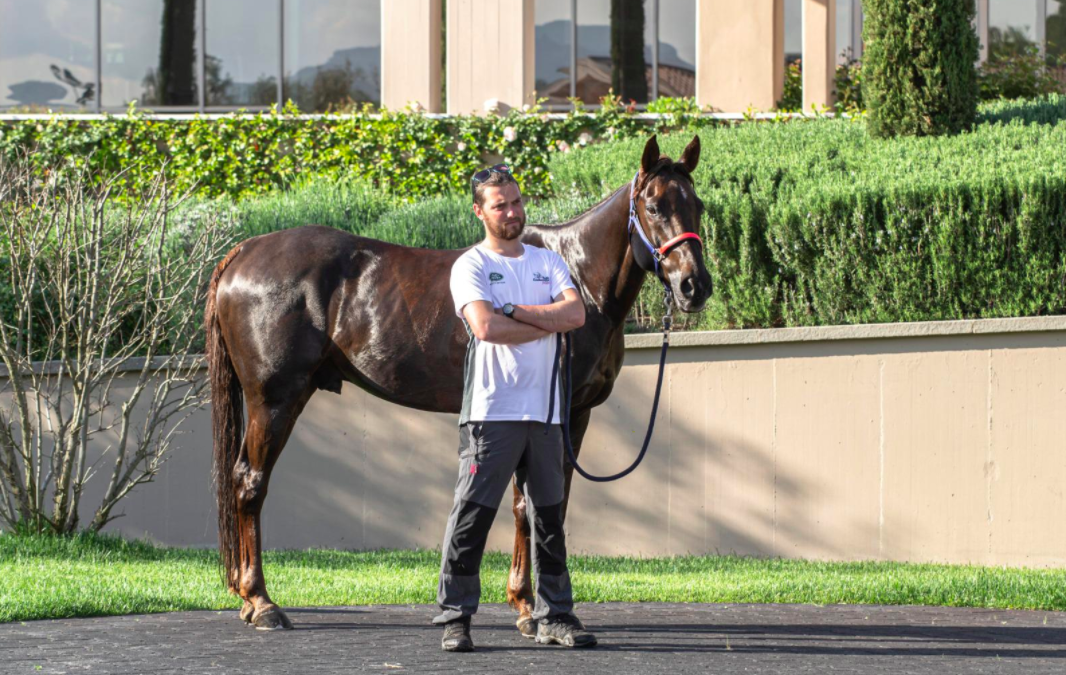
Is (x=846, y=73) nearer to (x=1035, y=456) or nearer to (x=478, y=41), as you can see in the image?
(x=478, y=41)

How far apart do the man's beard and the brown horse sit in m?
0.67

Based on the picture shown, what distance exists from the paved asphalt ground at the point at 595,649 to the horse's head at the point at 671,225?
5.07 feet

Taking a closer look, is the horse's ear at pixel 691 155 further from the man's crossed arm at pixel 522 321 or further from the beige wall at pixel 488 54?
the beige wall at pixel 488 54

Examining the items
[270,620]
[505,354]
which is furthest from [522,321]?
[270,620]

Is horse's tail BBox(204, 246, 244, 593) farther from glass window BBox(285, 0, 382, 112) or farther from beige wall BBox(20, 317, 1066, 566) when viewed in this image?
glass window BBox(285, 0, 382, 112)

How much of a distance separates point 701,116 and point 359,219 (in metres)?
5.27

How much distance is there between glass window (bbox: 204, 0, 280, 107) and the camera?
63.1 feet

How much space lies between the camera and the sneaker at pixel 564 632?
5.60m

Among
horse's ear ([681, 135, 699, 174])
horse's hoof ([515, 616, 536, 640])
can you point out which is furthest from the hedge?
horse's hoof ([515, 616, 536, 640])

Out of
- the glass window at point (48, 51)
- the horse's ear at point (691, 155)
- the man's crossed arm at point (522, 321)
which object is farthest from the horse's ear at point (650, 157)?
the glass window at point (48, 51)

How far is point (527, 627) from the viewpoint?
19.4 feet

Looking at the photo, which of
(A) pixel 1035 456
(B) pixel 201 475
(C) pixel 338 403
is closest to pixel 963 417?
(A) pixel 1035 456

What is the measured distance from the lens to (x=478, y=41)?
16.2 m

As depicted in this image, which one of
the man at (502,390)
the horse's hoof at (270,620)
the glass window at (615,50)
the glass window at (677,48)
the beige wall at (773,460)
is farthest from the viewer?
the glass window at (615,50)
